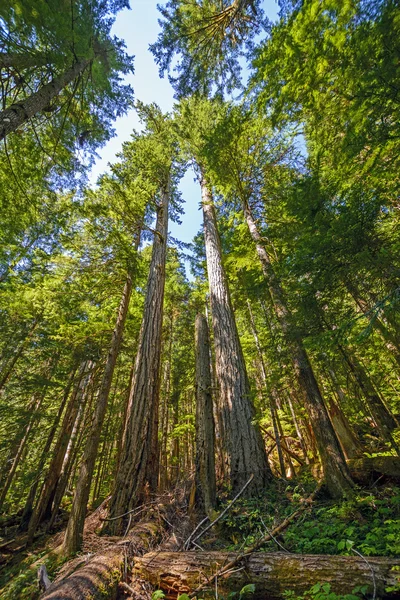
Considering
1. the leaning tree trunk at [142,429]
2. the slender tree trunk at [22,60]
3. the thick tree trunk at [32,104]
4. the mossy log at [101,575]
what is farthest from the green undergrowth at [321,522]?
the slender tree trunk at [22,60]

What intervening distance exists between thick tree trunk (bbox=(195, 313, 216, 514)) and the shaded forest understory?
32mm

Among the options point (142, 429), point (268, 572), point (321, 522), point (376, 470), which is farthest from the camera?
point (142, 429)

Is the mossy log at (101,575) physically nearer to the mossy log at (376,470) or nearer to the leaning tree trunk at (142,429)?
the leaning tree trunk at (142,429)

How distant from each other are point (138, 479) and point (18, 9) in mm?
9078

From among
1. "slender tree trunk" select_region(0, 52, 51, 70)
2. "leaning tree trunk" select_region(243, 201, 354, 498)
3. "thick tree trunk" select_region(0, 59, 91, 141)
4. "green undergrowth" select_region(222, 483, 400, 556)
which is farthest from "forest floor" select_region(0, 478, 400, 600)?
"slender tree trunk" select_region(0, 52, 51, 70)

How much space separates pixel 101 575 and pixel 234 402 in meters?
3.36

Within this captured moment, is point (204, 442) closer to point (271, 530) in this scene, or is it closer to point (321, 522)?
point (271, 530)

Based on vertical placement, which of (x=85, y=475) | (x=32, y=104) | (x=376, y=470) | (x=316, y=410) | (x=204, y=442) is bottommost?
(x=376, y=470)

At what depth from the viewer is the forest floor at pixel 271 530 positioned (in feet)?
7.98

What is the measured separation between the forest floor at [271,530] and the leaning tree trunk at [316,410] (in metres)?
0.26

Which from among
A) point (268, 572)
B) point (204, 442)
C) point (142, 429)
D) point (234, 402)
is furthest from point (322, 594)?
point (142, 429)

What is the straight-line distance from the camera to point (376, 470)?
3986 millimetres

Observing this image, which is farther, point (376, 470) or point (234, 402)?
point (234, 402)

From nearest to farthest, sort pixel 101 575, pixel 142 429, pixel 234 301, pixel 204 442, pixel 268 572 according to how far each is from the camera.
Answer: pixel 268 572 → pixel 101 575 → pixel 204 442 → pixel 142 429 → pixel 234 301
